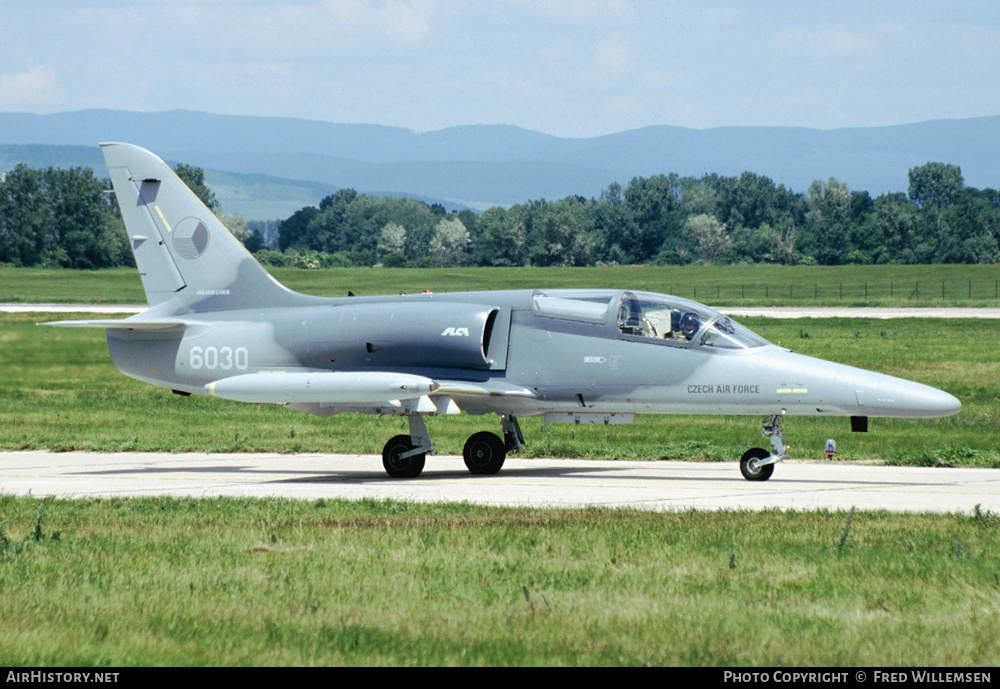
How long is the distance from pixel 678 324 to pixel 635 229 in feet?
480

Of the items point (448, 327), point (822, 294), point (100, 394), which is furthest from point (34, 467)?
point (822, 294)

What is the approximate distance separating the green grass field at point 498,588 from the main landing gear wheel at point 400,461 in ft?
15.0

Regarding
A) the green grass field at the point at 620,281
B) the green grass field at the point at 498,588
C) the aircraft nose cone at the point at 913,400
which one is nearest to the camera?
the green grass field at the point at 498,588

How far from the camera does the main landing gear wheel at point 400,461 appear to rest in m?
18.3

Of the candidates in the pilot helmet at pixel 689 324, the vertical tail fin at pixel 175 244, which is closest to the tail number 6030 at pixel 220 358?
the vertical tail fin at pixel 175 244

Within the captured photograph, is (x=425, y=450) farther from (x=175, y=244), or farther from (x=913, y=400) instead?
(x=913, y=400)

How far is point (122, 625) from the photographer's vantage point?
8.26 m

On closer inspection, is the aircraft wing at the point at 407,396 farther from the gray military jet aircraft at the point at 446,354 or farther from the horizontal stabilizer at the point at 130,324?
the horizontal stabilizer at the point at 130,324

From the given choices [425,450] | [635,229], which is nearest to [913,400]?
[425,450]

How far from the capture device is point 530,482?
1734 cm

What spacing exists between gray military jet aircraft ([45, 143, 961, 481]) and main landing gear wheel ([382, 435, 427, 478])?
0.9 inches

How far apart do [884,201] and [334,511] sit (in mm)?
148477

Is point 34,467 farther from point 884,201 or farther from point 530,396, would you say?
point 884,201

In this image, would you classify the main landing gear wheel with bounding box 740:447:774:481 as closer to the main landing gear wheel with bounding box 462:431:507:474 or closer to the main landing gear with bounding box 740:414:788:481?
the main landing gear with bounding box 740:414:788:481
